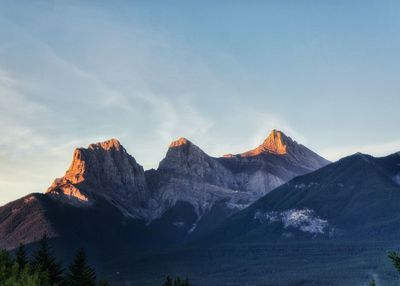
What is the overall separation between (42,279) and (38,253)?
886cm

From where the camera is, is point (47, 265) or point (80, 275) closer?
point (80, 275)

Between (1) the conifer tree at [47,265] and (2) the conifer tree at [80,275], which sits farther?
(1) the conifer tree at [47,265]

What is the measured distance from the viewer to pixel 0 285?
4741 centimetres

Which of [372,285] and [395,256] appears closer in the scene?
[395,256]

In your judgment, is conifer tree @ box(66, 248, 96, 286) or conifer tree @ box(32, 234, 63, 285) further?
conifer tree @ box(32, 234, 63, 285)

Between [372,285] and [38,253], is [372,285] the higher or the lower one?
the lower one

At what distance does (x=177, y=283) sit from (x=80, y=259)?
33.9 feet

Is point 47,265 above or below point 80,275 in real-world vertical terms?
above

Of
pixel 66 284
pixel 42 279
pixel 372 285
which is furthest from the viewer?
pixel 66 284

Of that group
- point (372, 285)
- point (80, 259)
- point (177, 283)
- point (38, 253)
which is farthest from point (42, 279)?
point (372, 285)

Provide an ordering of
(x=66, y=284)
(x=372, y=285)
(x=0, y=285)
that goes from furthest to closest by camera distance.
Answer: (x=66, y=284), (x=0, y=285), (x=372, y=285)

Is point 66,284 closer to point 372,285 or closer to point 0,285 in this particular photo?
point 0,285

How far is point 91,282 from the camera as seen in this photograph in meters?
56.2

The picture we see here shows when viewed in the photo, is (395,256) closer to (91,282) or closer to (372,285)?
(372,285)
